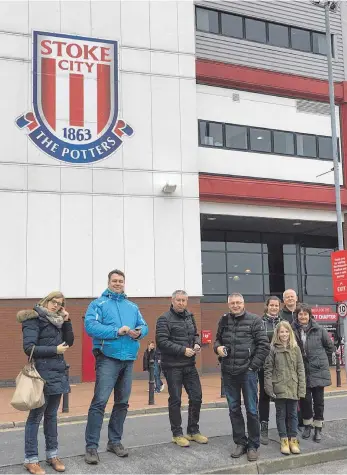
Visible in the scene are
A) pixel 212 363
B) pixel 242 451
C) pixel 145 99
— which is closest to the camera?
pixel 242 451

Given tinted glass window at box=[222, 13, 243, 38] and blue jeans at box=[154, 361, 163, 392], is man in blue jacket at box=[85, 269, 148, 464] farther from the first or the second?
tinted glass window at box=[222, 13, 243, 38]

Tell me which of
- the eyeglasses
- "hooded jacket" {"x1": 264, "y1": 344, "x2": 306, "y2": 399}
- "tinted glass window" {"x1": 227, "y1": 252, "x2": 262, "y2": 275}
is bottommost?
"hooded jacket" {"x1": 264, "y1": 344, "x2": 306, "y2": 399}

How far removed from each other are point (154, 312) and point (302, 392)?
1140 centimetres

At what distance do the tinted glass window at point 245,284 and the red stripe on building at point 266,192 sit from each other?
394cm

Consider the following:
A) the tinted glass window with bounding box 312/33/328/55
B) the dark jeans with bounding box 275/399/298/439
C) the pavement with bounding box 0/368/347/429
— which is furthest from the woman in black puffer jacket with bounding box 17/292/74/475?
the tinted glass window with bounding box 312/33/328/55

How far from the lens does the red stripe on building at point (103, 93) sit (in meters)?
18.0

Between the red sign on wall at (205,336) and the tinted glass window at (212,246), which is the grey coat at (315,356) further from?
the tinted glass window at (212,246)

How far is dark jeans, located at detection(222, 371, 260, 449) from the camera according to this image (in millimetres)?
6266

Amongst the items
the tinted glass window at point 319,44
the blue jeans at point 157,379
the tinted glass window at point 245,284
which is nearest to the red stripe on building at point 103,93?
the blue jeans at point 157,379

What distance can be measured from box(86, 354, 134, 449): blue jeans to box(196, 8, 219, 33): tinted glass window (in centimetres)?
1730

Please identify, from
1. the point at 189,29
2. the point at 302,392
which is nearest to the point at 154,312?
the point at 189,29

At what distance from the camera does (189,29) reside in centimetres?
1933

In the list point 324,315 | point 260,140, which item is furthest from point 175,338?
point 324,315

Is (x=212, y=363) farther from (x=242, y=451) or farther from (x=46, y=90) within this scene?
(x=242, y=451)
